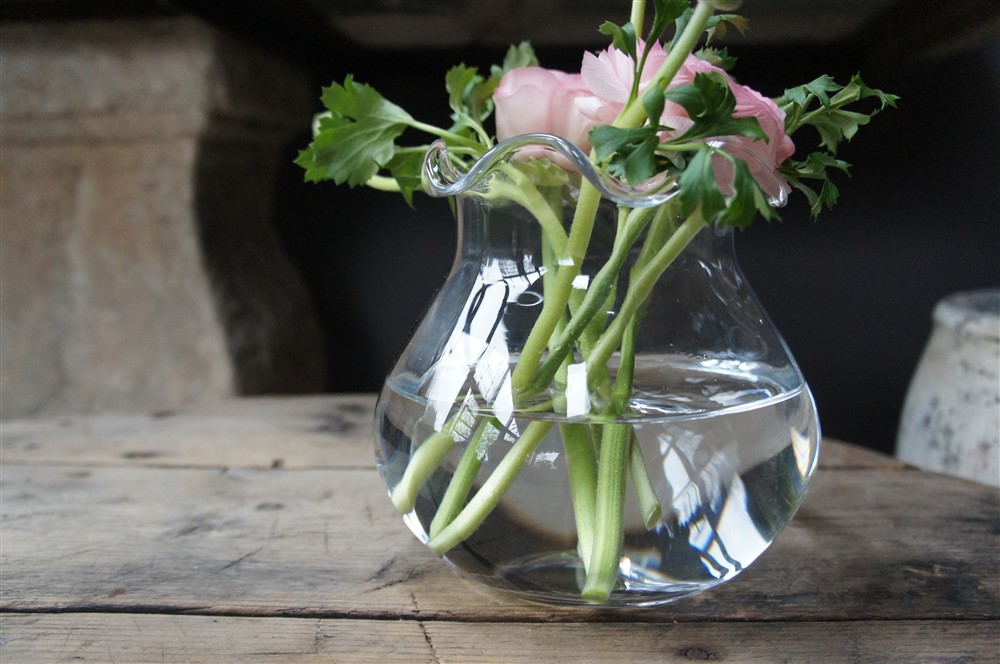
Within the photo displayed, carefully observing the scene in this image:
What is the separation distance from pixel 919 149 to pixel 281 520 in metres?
1.16

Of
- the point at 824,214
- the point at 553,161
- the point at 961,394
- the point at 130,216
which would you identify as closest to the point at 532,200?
the point at 553,161

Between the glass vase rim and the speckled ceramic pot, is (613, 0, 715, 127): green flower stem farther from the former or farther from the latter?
the speckled ceramic pot

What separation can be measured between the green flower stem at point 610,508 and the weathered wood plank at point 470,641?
4 centimetres

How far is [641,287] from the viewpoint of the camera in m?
0.38

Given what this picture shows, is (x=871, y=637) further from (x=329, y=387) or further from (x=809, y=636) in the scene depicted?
(x=329, y=387)

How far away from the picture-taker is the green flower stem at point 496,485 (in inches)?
14.9

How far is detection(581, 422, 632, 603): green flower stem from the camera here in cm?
38

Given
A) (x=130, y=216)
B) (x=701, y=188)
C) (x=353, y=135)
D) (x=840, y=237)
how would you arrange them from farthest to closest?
(x=840, y=237) < (x=130, y=216) < (x=353, y=135) < (x=701, y=188)

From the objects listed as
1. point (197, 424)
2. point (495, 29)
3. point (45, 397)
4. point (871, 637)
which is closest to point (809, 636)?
point (871, 637)

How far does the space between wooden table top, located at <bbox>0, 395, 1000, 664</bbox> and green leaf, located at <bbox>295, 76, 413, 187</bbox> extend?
21cm

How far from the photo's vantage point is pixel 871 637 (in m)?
0.40

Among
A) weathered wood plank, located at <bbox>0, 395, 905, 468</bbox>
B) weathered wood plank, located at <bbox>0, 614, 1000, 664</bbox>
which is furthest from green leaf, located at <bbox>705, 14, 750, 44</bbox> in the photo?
weathered wood plank, located at <bbox>0, 395, 905, 468</bbox>

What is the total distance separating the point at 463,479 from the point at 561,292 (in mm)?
91

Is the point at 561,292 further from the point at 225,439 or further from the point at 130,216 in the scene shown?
the point at 130,216
